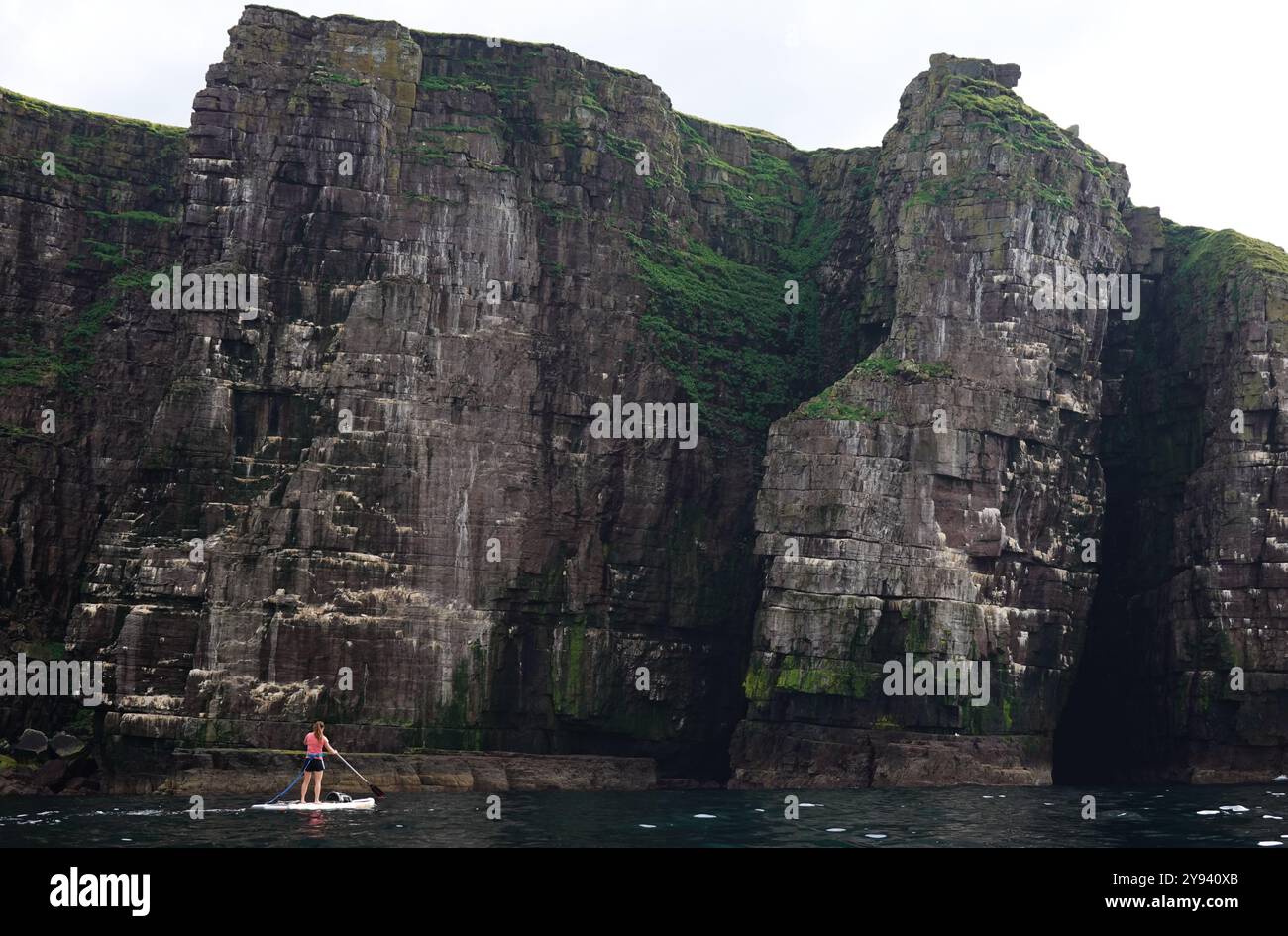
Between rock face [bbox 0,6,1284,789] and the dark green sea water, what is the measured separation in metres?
10.2

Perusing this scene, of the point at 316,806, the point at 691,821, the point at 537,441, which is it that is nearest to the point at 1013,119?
the point at 537,441

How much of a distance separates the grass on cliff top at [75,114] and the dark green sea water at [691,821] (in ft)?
154

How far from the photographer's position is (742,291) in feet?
360

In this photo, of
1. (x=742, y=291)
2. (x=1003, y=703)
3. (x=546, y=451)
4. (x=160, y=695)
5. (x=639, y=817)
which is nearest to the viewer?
(x=639, y=817)

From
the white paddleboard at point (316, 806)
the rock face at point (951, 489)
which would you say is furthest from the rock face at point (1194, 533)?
the white paddleboard at point (316, 806)

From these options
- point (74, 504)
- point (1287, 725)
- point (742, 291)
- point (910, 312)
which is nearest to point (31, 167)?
point (74, 504)

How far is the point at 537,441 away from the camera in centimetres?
9750

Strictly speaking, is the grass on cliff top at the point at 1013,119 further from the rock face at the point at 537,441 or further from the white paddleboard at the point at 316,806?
the white paddleboard at the point at 316,806

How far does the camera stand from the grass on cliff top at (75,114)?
10219 cm

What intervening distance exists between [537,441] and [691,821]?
38438mm

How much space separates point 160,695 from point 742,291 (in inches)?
1864

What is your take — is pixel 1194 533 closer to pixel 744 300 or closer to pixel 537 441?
pixel 744 300

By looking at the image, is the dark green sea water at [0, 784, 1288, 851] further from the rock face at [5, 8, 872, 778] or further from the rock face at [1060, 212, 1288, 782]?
the rock face at [5, 8, 872, 778]

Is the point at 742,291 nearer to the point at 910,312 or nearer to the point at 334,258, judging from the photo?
the point at 910,312
